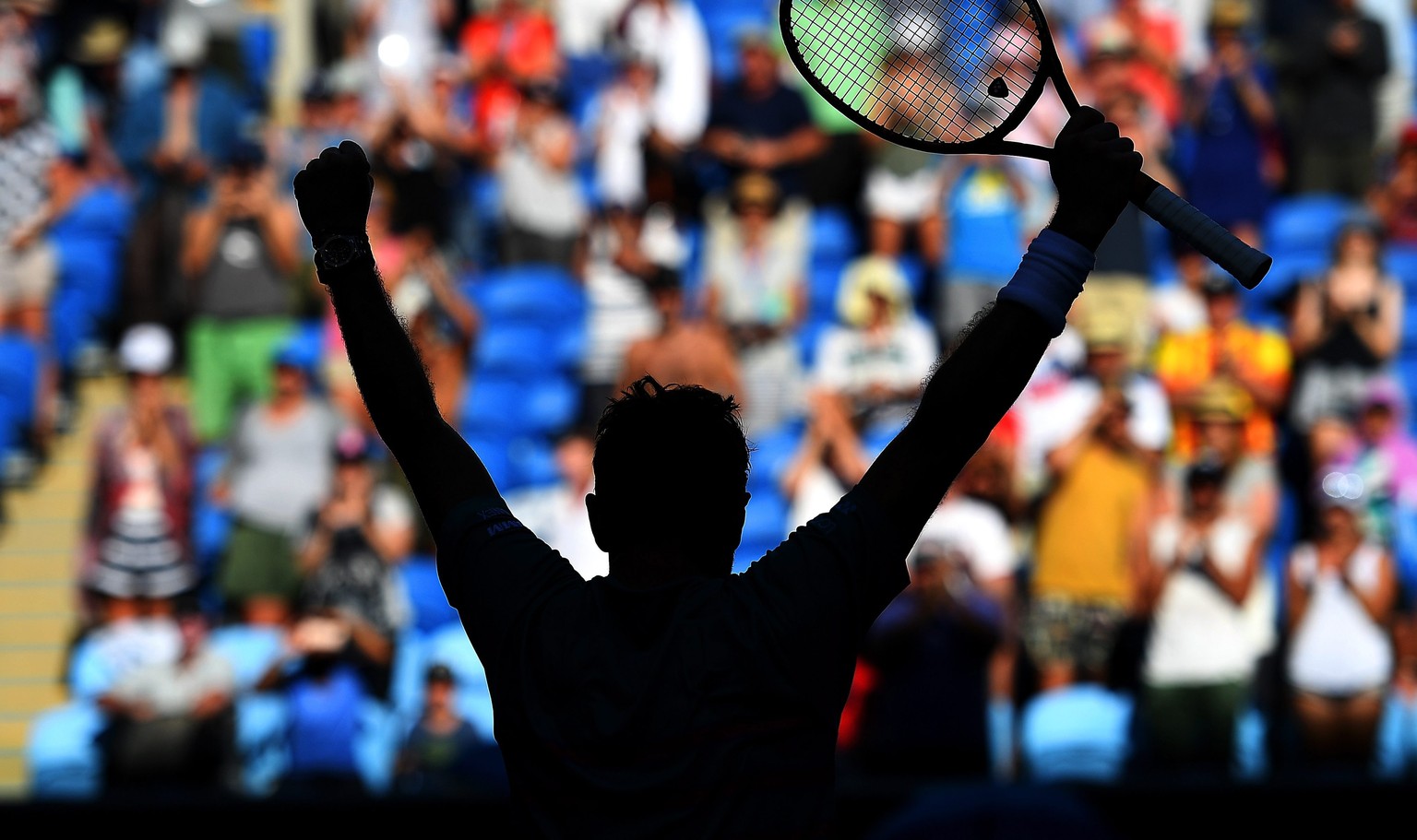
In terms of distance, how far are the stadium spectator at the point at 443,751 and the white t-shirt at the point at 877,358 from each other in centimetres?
232

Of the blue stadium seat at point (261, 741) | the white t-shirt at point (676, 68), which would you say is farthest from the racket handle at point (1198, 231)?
the white t-shirt at point (676, 68)

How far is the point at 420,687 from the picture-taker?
8078 millimetres

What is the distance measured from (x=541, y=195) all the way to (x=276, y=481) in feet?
7.66

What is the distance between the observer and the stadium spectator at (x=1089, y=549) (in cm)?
756

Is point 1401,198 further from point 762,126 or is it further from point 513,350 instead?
point 513,350

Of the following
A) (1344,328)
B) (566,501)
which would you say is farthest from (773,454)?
(1344,328)

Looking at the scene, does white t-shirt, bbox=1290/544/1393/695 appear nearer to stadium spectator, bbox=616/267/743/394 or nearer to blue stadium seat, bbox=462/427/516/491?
stadium spectator, bbox=616/267/743/394

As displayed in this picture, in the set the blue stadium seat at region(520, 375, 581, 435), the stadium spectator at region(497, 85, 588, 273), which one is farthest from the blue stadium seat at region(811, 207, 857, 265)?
the blue stadium seat at region(520, 375, 581, 435)

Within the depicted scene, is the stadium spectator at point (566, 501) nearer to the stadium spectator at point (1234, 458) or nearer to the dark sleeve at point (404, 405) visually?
the stadium spectator at point (1234, 458)

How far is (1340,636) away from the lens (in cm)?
742

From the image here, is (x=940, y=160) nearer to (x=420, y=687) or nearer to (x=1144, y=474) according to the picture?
(x=1144, y=474)

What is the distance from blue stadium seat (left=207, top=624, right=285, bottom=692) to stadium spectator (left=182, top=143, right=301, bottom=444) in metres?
1.39

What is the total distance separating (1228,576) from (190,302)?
18.0 feet

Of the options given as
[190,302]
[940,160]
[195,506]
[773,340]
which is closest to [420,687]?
[195,506]
